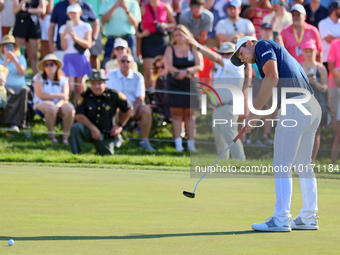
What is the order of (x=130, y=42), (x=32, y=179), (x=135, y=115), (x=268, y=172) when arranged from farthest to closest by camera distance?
(x=130, y=42), (x=135, y=115), (x=268, y=172), (x=32, y=179)

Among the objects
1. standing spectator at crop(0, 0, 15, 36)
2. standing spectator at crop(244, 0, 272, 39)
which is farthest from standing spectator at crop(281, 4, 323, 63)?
standing spectator at crop(0, 0, 15, 36)

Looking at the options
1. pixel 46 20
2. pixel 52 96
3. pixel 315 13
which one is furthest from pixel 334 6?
pixel 52 96

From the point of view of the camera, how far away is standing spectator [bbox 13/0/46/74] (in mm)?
13594

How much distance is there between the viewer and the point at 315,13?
48.0 ft

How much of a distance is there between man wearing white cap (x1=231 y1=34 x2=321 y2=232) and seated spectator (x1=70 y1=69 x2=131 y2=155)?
5795 millimetres

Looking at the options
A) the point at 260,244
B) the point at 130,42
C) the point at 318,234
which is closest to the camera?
the point at 260,244

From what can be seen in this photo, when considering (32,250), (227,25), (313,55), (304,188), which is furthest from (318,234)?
(227,25)

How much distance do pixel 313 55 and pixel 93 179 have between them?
518 cm

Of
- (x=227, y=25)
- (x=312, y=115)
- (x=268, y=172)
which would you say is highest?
(x=227, y=25)

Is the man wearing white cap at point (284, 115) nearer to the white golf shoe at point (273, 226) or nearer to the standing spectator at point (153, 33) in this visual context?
the white golf shoe at point (273, 226)

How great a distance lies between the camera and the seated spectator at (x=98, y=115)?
11789 mm

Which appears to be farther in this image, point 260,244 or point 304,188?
point 304,188

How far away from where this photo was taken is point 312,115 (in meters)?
6.22

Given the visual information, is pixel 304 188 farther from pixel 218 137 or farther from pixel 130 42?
pixel 130 42
